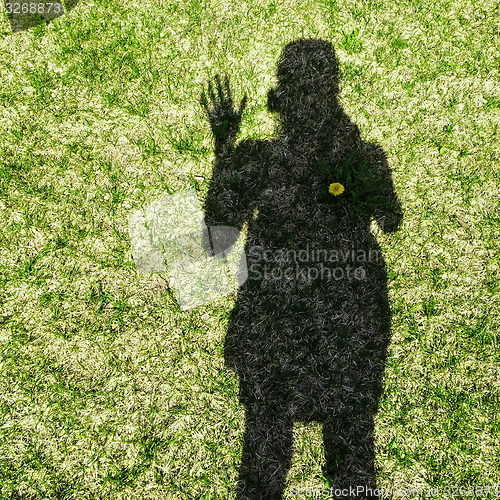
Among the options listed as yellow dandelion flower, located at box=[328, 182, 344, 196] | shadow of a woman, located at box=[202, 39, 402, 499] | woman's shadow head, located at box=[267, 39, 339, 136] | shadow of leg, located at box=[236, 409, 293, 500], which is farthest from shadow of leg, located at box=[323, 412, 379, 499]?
woman's shadow head, located at box=[267, 39, 339, 136]

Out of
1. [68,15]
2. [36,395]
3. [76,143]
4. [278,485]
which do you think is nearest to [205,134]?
[76,143]

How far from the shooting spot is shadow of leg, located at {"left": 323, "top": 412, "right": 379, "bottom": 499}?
2.68 metres

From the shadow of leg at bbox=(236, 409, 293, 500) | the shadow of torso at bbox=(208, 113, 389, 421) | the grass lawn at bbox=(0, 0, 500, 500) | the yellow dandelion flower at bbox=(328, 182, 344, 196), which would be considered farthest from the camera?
the yellow dandelion flower at bbox=(328, 182, 344, 196)

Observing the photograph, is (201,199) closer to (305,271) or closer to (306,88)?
(305,271)

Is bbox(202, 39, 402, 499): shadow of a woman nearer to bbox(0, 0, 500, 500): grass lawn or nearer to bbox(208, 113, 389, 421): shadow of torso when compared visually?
bbox(208, 113, 389, 421): shadow of torso

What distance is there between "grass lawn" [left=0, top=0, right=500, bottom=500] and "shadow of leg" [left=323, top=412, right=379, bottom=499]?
8 cm

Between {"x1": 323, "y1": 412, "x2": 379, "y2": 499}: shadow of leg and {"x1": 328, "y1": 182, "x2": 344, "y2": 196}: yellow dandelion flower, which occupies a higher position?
{"x1": 328, "y1": 182, "x2": 344, "y2": 196}: yellow dandelion flower

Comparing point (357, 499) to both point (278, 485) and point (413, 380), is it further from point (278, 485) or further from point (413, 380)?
point (413, 380)

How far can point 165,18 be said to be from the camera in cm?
385

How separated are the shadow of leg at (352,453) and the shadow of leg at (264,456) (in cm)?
31

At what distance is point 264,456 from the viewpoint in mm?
2727

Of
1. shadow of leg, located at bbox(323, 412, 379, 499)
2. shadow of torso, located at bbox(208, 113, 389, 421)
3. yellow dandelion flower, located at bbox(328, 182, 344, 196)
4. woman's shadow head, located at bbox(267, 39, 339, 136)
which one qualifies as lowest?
shadow of leg, located at bbox(323, 412, 379, 499)

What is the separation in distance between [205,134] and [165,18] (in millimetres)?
1489

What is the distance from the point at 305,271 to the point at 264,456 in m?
1.53
